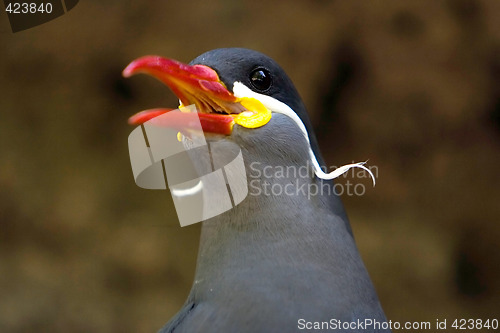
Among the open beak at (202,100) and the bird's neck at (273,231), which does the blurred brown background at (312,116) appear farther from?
the bird's neck at (273,231)

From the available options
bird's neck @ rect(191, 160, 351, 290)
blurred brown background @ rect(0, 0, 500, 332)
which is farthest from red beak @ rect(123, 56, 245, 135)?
blurred brown background @ rect(0, 0, 500, 332)

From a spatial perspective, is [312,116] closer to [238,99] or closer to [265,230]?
[238,99]

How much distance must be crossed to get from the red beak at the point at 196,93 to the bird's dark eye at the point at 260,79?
0.39 feet

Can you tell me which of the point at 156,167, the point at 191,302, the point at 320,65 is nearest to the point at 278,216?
the point at 191,302

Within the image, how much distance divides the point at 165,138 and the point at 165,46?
230 centimetres

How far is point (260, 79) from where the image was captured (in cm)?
272

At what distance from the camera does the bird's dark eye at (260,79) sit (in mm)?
2715

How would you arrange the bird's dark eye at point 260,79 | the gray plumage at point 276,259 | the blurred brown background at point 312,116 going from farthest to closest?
the blurred brown background at point 312,116 < the bird's dark eye at point 260,79 < the gray plumage at point 276,259

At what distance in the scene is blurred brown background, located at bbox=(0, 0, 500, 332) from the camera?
16.2 ft

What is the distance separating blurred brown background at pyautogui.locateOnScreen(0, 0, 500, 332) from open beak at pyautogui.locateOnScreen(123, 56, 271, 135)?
2.37m

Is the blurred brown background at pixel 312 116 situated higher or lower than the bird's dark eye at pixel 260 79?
lower

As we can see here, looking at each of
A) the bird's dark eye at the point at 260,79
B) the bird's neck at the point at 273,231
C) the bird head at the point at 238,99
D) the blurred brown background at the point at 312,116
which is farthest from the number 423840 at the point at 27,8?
the bird's neck at the point at 273,231

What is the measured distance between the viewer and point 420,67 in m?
4.94

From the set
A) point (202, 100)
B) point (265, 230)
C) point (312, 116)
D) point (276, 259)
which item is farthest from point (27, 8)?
point (276, 259)
